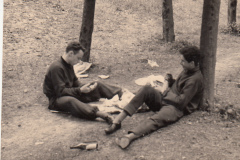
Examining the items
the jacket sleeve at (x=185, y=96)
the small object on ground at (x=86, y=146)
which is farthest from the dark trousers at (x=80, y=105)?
the jacket sleeve at (x=185, y=96)

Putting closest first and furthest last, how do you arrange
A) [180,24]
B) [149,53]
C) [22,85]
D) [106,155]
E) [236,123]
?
1. [106,155]
2. [236,123]
3. [22,85]
4. [149,53]
5. [180,24]

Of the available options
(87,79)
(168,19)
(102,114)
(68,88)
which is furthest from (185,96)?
(168,19)

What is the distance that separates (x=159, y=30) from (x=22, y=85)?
258 inches

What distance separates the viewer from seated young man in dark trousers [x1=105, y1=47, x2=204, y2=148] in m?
4.47

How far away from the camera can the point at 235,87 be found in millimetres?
6316

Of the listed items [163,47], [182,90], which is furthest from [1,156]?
[163,47]

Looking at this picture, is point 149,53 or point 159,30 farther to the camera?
point 159,30

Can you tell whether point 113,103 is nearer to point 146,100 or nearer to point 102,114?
point 102,114

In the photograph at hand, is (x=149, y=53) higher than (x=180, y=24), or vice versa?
(x=180, y=24)

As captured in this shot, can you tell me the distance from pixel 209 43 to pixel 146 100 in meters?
1.35

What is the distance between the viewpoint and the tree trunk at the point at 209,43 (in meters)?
4.84

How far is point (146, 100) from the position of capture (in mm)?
4742

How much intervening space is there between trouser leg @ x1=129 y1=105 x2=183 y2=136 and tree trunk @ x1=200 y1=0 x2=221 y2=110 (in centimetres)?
65

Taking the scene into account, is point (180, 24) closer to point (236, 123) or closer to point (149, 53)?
point (149, 53)
